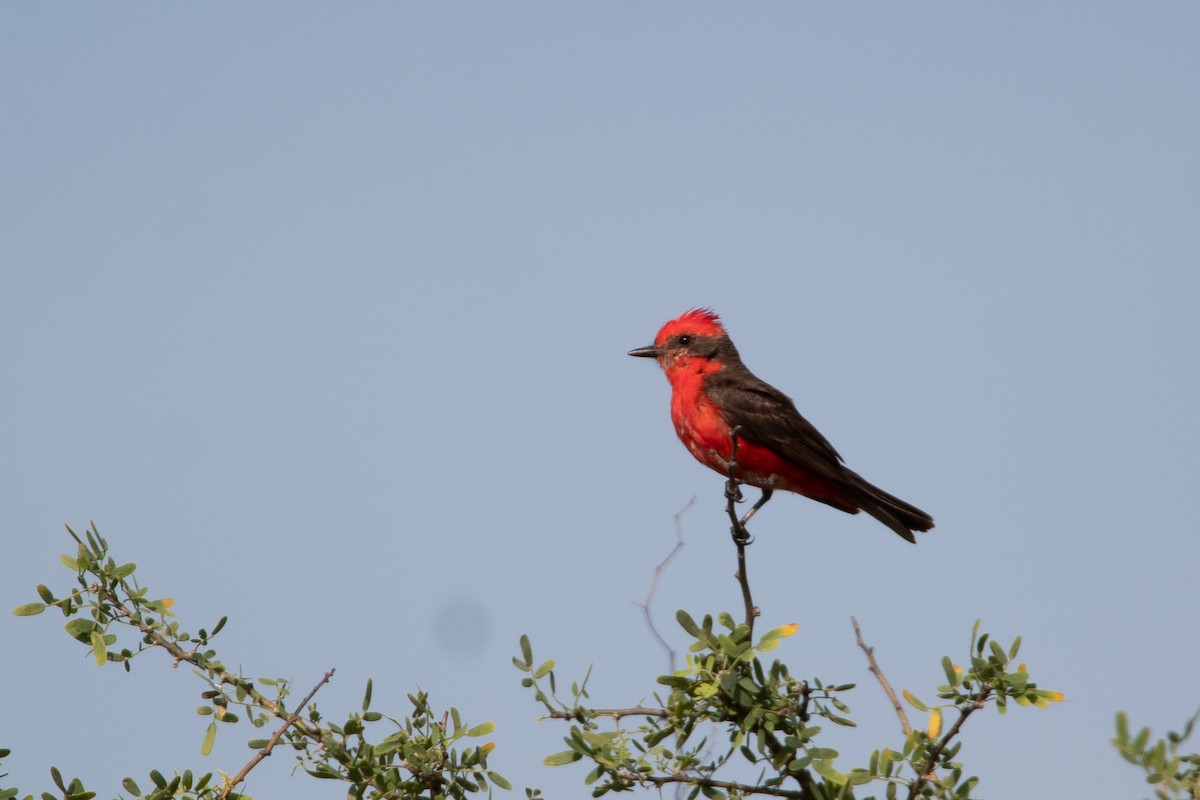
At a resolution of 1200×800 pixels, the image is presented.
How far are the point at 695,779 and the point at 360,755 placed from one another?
1.02 m

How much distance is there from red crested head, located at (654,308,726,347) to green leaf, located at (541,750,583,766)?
4694 mm

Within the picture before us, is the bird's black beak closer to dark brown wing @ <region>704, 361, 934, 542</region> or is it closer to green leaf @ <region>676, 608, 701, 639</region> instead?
dark brown wing @ <region>704, 361, 934, 542</region>

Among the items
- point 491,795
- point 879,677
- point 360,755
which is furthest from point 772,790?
point 360,755

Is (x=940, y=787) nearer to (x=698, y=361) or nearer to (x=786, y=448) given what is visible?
(x=786, y=448)

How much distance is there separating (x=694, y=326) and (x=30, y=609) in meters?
5.08

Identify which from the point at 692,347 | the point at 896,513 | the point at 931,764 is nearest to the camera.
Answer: the point at 931,764

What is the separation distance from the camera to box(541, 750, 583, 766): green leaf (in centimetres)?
374

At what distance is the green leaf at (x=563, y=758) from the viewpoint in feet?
12.3

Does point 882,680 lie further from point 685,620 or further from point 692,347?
point 692,347

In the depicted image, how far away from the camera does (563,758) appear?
3.75m

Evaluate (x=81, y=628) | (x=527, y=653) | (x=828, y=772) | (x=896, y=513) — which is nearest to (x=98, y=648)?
(x=81, y=628)

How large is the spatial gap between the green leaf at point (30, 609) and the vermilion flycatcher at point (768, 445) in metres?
3.92

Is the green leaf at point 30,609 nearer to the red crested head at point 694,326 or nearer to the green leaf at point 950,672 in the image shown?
the green leaf at point 950,672

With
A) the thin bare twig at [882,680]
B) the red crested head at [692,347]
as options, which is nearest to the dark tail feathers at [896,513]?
the red crested head at [692,347]
